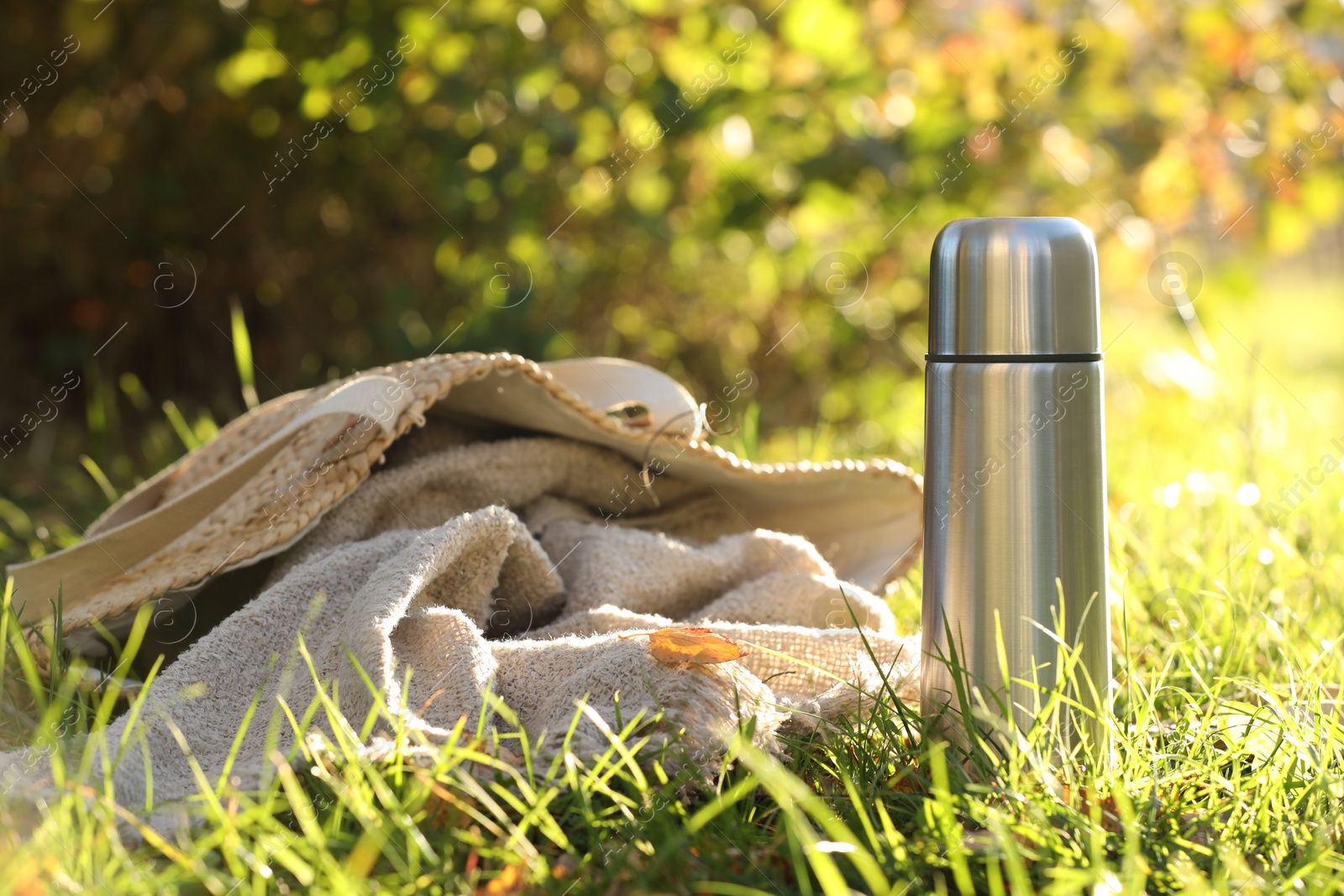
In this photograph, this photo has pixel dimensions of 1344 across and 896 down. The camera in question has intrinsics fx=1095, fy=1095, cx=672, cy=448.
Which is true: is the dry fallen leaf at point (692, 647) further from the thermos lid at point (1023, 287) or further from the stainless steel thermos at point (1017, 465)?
the thermos lid at point (1023, 287)

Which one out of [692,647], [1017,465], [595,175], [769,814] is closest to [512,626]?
[692,647]

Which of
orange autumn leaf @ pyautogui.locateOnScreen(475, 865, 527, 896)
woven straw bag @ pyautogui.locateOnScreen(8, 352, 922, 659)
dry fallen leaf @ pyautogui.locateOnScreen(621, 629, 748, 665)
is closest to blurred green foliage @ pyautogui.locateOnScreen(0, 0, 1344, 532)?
woven straw bag @ pyautogui.locateOnScreen(8, 352, 922, 659)

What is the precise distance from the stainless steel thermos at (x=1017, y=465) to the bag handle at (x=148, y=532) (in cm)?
74

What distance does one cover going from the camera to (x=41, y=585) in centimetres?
152

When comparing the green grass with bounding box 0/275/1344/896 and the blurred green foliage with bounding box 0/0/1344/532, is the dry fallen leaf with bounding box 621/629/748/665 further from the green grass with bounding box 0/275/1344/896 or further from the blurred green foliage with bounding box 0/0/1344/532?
the blurred green foliage with bounding box 0/0/1344/532

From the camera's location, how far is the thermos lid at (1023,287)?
42.5 inches

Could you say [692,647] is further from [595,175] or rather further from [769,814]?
[595,175]

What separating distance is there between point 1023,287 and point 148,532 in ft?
4.03

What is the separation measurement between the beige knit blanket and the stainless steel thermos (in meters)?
0.13

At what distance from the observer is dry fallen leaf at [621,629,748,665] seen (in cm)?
119

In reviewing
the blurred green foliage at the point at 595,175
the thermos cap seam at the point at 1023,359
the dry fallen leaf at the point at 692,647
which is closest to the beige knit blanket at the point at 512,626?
the dry fallen leaf at the point at 692,647

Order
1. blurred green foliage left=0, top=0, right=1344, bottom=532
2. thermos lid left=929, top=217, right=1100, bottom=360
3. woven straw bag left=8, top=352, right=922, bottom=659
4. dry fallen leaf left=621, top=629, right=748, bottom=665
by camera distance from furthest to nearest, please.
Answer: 1. blurred green foliage left=0, top=0, right=1344, bottom=532
2. woven straw bag left=8, top=352, right=922, bottom=659
3. dry fallen leaf left=621, top=629, right=748, bottom=665
4. thermos lid left=929, top=217, right=1100, bottom=360

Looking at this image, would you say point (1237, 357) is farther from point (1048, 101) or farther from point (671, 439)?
point (671, 439)

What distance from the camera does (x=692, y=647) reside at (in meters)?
1.19
